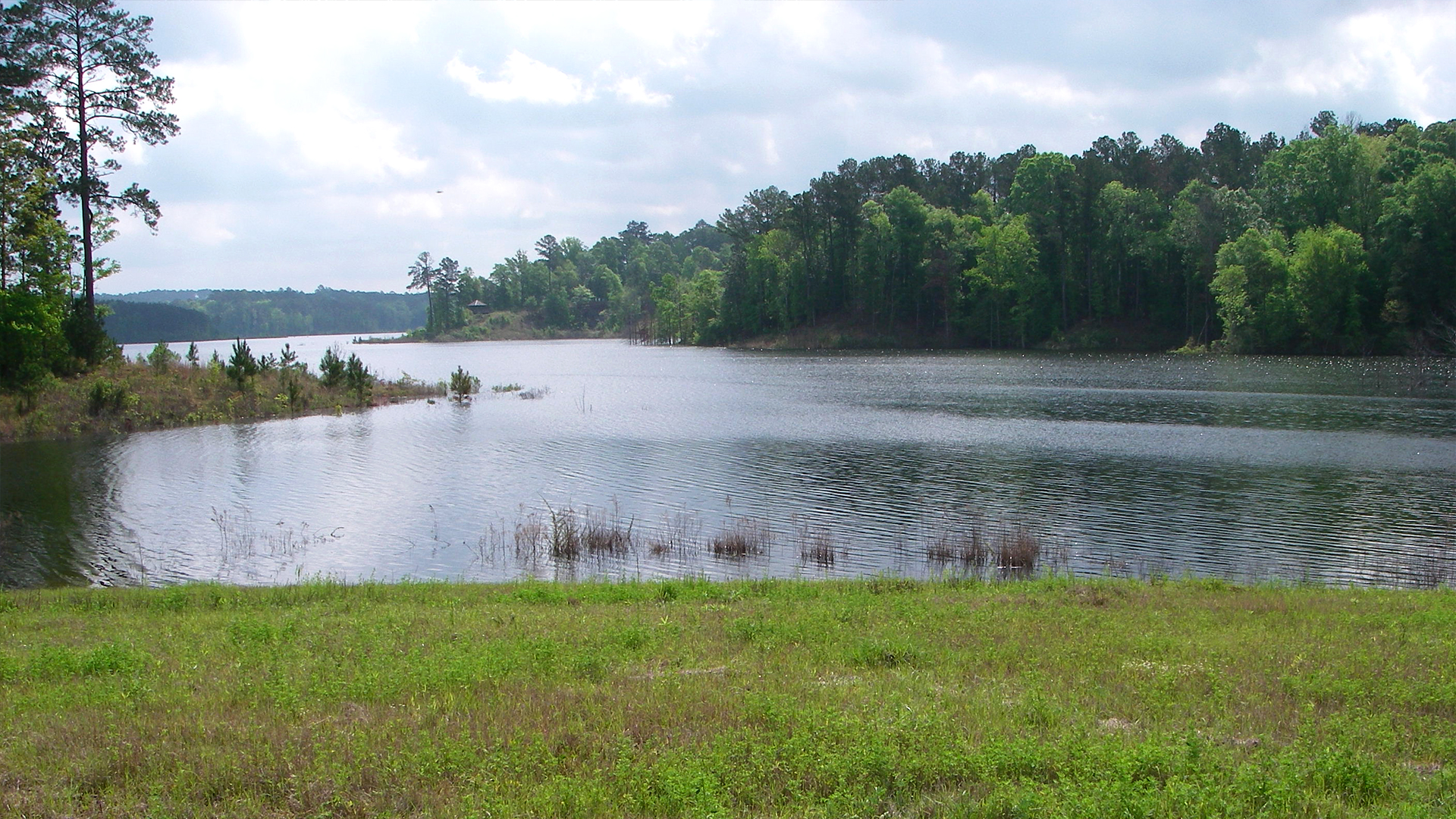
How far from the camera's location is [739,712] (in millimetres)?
7531

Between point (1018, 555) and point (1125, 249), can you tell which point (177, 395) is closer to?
point (1018, 555)

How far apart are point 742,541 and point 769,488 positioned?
272 inches

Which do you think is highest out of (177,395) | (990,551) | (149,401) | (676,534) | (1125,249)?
(1125,249)

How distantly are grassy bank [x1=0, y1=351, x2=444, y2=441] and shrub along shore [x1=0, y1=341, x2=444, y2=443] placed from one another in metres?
Result: 0.03

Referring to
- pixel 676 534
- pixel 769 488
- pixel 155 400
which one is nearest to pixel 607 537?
pixel 676 534

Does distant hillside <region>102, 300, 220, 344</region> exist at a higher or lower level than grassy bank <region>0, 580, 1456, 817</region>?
higher

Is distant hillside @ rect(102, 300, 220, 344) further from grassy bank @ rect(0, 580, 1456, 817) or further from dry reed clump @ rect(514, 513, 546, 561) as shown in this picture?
grassy bank @ rect(0, 580, 1456, 817)

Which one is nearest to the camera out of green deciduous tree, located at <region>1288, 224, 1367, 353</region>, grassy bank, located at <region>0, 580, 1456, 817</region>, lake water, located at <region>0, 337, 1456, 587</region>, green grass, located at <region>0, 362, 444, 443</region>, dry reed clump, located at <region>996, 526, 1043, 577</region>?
grassy bank, located at <region>0, 580, 1456, 817</region>

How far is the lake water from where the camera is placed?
1886 cm

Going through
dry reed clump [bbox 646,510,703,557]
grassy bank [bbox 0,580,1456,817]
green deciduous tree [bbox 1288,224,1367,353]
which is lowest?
dry reed clump [bbox 646,510,703,557]

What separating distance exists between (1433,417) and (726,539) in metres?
33.9

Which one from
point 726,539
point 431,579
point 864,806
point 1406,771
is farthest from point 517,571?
point 1406,771

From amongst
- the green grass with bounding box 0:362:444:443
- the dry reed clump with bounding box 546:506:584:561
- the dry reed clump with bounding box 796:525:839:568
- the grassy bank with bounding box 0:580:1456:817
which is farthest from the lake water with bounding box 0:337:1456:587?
the grassy bank with bounding box 0:580:1456:817

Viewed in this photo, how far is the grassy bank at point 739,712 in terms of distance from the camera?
611 cm
